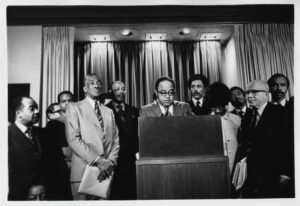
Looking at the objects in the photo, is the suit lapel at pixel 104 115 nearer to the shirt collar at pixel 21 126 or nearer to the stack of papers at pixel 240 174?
the shirt collar at pixel 21 126

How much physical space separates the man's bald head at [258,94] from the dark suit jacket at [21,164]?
198 centimetres

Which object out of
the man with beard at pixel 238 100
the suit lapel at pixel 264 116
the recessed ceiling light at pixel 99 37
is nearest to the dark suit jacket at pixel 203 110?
the man with beard at pixel 238 100

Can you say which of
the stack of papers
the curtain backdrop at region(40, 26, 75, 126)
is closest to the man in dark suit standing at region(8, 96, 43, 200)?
the curtain backdrop at region(40, 26, 75, 126)

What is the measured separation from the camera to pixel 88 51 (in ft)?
14.5

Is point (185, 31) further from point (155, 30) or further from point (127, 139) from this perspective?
point (127, 139)

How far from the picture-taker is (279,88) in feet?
10.1

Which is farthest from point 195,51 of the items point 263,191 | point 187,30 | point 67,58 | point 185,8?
point 263,191

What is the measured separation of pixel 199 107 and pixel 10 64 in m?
1.89

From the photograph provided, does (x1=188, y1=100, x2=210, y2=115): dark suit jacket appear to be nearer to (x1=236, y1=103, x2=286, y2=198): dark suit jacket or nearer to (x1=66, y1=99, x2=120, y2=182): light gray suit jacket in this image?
(x1=236, y1=103, x2=286, y2=198): dark suit jacket

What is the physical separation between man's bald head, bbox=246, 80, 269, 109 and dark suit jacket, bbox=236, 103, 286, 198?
8 cm

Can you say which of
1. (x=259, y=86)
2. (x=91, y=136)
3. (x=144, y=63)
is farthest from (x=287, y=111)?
(x=144, y=63)

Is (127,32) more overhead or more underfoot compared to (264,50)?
more overhead

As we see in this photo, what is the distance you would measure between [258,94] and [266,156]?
0.55 meters
